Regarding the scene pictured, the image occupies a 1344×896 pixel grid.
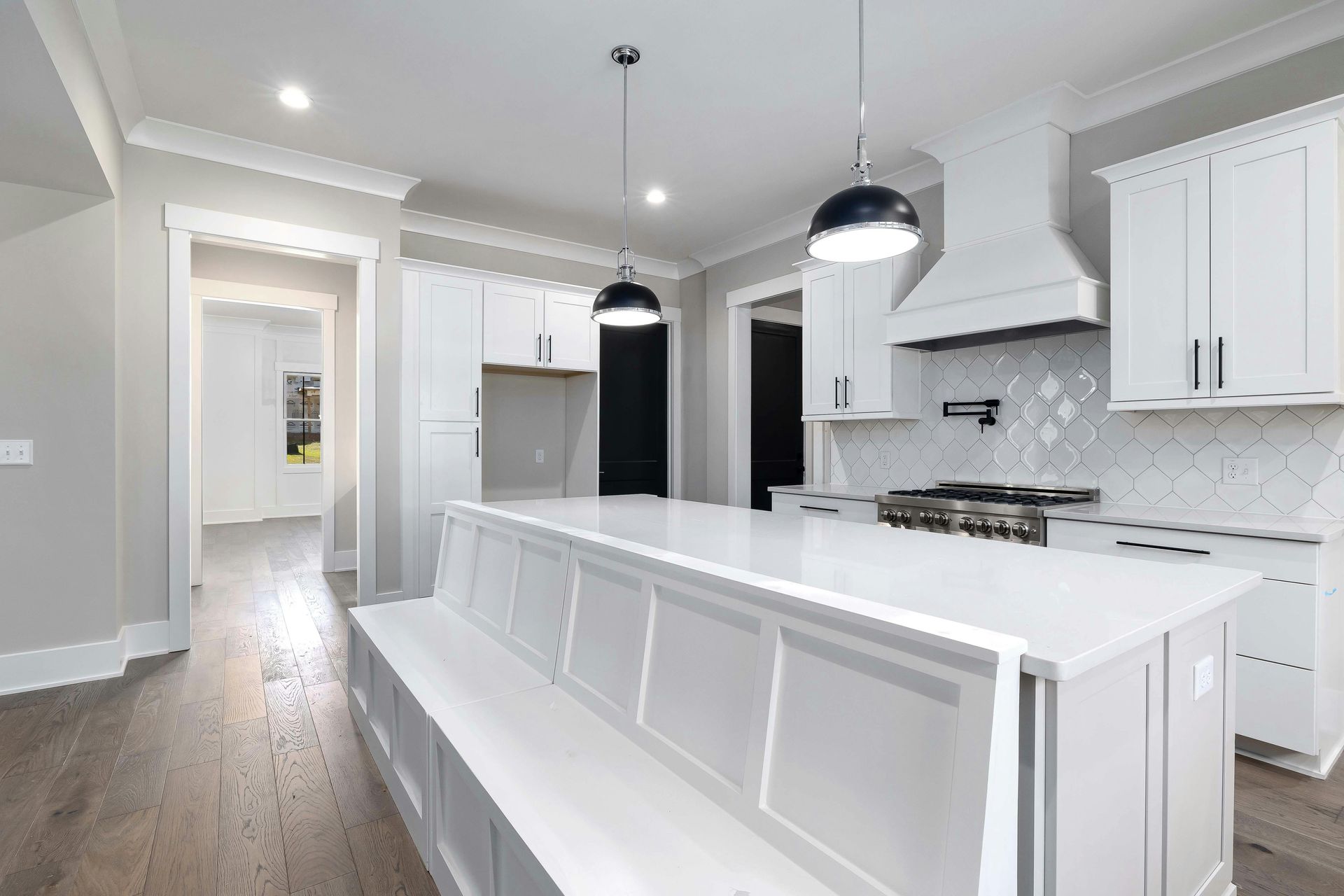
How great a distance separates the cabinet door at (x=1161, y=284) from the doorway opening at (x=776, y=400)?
3.26 m

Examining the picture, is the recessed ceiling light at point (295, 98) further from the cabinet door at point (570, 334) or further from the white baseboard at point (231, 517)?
the white baseboard at point (231, 517)

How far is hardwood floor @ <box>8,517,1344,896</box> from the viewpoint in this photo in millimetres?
1724

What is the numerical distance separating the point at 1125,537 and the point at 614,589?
210 cm

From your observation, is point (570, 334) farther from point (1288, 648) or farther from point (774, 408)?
point (1288, 648)

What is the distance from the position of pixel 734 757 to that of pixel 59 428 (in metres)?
3.54

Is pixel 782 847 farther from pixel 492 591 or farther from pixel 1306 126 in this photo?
pixel 1306 126

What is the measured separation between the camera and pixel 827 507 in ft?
12.9

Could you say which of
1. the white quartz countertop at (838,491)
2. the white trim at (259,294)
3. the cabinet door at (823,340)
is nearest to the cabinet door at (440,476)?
the white quartz countertop at (838,491)

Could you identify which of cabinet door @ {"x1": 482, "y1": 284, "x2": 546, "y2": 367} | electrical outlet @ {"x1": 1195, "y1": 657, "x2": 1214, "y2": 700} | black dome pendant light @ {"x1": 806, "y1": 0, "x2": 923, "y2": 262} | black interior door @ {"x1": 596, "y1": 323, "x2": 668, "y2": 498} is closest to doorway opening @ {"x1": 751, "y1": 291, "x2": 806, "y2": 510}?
black interior door @ {"x1": 596, "y1": 323, "x2": 668, "y2": 498}

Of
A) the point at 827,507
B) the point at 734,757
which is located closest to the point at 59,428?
the point at 734,757

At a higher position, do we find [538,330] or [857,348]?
[538,330]

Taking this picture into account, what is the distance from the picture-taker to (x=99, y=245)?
3.13 m

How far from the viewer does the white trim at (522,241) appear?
15.3 feet

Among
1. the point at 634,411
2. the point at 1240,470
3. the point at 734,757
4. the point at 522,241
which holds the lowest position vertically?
the point at 734,757
